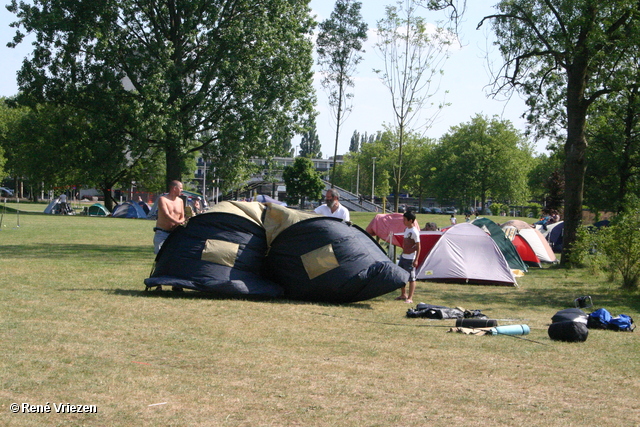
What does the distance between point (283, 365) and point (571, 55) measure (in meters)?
14.7

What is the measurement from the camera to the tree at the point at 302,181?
54.4 m

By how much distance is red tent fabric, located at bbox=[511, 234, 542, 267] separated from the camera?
2003 cm

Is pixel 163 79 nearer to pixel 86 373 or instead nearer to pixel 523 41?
pixel 523 41

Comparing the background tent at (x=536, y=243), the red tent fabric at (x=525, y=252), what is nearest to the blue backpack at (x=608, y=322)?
the red tent fabric at (x=525, y=252)

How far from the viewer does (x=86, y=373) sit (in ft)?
18.0

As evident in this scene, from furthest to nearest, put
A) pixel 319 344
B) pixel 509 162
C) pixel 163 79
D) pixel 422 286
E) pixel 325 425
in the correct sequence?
pixel 509 162
pixel 163 79
pixel 422 286
pixel 319 344
pixel 325 425

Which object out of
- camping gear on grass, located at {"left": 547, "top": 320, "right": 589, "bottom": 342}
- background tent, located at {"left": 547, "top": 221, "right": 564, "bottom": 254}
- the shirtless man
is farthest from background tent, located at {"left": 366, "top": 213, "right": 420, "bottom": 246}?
camping gear on grass, located at {"left": 547, "top": 320, "right": 589, "bottom": 342}

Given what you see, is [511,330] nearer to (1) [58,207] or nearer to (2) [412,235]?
(2) [412,235]

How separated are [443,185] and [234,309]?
75569 millimetres

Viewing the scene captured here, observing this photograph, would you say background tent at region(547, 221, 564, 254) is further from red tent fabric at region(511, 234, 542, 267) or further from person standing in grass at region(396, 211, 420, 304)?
person standing in grass at region(396, 211, 420, 304)

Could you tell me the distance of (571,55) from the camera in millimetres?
17578

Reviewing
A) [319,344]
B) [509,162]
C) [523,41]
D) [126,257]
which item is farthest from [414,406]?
[509,162]

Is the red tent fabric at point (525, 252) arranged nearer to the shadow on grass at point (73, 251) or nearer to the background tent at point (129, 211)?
the shadow on grass at point (73, 251)

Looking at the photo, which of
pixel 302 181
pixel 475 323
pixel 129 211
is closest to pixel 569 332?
pixel 475 323
